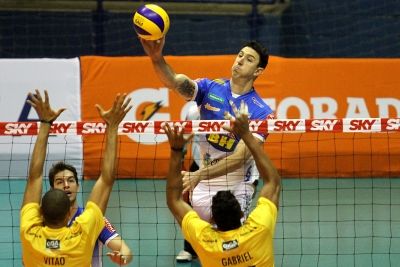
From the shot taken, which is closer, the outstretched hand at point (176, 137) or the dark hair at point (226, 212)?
the dark hair at point (226, 212)

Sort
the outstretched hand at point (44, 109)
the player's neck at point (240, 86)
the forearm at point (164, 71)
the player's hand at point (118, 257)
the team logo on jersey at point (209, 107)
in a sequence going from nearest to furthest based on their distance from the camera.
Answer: the outstretched hand at point (44, 109) < the player's hand at point (118, 257) < the forearm at point (164, 71) < the team logo on jersey at point (209, 107) < the player's neck at point (240, 86)

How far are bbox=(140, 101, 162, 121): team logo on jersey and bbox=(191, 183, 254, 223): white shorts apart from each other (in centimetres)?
504

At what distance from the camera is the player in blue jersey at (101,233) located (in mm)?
5005

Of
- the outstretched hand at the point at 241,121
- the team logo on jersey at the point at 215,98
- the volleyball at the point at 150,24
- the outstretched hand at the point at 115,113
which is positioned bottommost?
the outstretched hand at the point at 241,121

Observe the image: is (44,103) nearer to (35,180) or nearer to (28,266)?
(35,180)

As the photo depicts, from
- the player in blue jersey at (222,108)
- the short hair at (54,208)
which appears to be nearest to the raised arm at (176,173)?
the short hair at (54,208)

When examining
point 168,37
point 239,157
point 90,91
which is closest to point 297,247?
point 239,157

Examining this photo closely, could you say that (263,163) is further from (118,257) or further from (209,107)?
(209,107)

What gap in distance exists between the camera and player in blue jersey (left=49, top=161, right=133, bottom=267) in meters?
5.01

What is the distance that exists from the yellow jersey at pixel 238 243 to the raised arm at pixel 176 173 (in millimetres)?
233

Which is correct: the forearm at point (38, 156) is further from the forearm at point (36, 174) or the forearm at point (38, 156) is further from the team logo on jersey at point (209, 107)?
the team logo on jersey at point (209, 107)

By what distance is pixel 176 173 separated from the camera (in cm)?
411

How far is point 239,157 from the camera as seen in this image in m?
5.32

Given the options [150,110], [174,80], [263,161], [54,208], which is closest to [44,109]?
[54,208]
